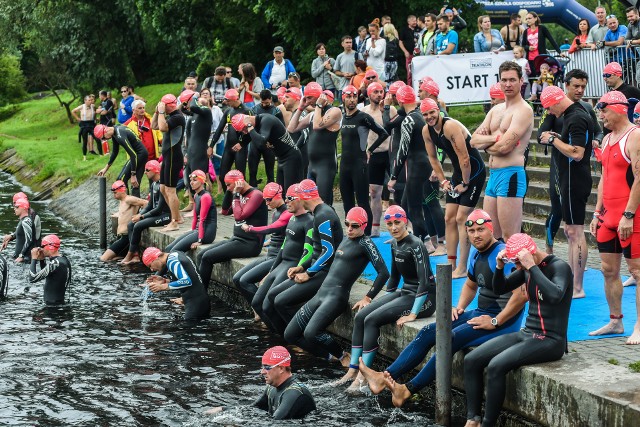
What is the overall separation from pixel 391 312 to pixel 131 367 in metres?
3.52

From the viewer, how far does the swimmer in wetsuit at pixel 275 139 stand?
16031 millimetres

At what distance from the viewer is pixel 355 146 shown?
14641 mm

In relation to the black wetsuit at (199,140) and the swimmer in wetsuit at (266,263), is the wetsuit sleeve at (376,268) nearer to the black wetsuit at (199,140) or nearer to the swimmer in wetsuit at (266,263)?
the swimmer in wetsuit at (266,263)

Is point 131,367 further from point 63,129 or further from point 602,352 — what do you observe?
point 63,129

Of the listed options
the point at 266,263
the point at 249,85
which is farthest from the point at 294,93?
the point at 266,263

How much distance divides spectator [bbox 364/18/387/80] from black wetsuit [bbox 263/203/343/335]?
29.9ft

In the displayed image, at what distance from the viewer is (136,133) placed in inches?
792

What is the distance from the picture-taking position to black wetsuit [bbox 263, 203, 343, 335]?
1195cm

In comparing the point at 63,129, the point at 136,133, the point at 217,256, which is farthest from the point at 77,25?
the point at 217,256

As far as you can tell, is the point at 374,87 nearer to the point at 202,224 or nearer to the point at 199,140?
the point at 202,224

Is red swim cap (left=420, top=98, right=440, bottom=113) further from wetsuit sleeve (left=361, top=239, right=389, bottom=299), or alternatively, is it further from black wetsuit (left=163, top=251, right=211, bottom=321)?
black wetsuit (left=163, top=251, right=211, bottom=321)

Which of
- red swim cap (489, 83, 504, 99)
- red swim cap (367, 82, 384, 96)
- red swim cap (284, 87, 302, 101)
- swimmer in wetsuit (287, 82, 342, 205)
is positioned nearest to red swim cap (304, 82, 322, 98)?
swimmer in wetsuit (287, 82, 342, 205)

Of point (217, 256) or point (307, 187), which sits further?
point (217, 256)

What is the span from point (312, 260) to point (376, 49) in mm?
9336
